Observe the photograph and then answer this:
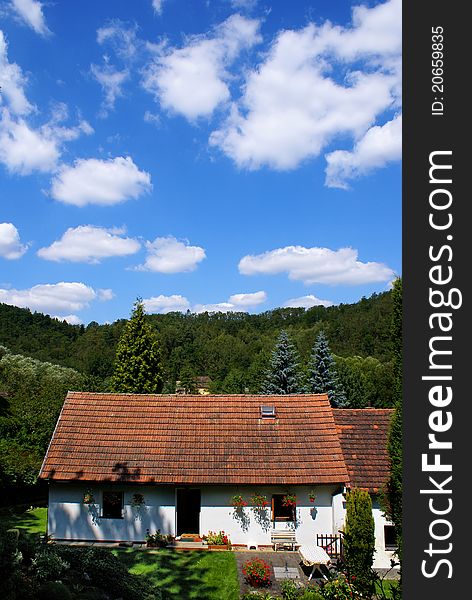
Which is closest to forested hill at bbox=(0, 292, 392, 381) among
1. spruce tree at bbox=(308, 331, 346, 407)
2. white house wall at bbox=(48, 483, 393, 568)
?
spruce tree at bbox=(308, 331, 346, 407)

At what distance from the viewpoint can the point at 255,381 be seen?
173ft

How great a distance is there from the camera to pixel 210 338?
95188mm

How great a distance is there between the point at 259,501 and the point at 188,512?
2668 mm

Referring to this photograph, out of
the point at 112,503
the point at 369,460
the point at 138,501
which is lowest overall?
the point at 112,503

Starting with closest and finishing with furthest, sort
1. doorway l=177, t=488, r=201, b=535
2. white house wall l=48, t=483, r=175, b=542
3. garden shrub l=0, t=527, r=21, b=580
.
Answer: garden shrub l=0, t=527, r=21, b=580, white house wall l=48, t=483, r=175, b=542, doorway l=177, t=488, r=201, b=535

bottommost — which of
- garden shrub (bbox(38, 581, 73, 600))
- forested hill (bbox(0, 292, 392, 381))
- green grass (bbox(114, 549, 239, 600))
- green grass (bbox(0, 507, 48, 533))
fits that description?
green grass (bbox(0, 507, 48, 533))

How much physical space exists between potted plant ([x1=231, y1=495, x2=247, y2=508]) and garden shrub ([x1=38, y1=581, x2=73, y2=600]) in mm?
10068

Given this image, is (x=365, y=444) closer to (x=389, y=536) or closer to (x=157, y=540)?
(x=389, y=536)

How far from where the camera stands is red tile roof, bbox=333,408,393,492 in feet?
49.6

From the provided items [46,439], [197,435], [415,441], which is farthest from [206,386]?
[415,441]

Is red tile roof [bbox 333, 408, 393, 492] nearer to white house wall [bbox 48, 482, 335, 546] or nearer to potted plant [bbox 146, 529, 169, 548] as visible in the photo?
white house wall [bbox 48, 482, 335, 546]

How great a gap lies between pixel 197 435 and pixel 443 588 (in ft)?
44.2

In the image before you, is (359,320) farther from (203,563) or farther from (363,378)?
(203,563)

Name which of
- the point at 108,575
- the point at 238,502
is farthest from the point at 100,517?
the point at 108,575
